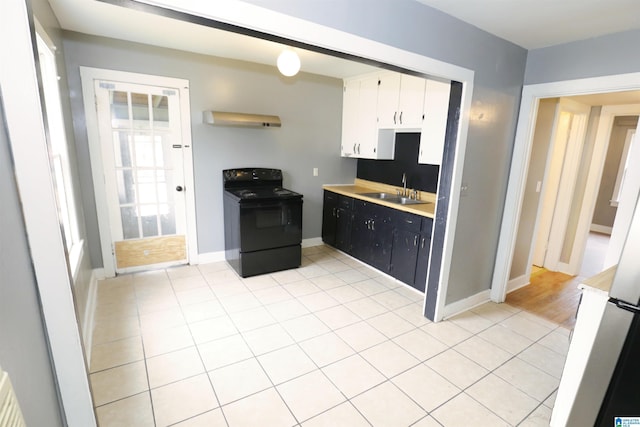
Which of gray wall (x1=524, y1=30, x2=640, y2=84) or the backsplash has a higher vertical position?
gray wall (x1=524, y1=30, x2=640, y2=84)

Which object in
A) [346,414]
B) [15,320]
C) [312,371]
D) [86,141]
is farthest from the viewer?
[86,141]

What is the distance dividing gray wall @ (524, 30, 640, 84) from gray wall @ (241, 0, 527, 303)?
0.13 meters

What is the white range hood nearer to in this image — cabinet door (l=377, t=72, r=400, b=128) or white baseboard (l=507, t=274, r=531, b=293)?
cabinet door (l=377, t=72, r=400, b=128)

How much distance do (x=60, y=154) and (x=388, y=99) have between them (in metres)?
3.31

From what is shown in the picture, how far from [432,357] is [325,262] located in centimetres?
198

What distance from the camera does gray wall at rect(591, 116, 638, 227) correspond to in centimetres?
573

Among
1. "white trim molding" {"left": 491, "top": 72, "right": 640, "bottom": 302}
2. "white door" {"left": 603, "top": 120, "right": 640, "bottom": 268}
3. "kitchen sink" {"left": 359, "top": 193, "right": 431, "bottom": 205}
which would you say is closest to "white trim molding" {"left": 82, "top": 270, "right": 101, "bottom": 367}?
"kitchen sink" {"left": 359, "top": 193, "right": 431, "bottom": 205}

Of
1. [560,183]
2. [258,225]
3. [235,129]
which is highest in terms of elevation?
[235,129]

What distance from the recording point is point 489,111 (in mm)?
2648

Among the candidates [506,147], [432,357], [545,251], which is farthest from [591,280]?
[545,251]

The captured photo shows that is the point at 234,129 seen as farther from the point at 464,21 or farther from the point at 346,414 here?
the point at 346,414

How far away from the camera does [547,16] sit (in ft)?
6.79

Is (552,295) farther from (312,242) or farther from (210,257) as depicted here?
(210,257)

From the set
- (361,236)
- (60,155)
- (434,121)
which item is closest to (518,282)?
(361,236)
